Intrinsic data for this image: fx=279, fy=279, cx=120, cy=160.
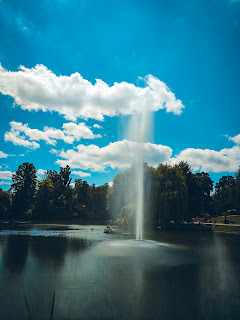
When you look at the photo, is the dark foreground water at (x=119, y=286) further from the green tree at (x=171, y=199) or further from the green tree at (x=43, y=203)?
the green tree at (x=43, y=203)

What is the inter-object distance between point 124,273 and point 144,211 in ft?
118

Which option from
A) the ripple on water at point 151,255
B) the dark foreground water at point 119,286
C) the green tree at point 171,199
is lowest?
the dark foreground water at point 119,286

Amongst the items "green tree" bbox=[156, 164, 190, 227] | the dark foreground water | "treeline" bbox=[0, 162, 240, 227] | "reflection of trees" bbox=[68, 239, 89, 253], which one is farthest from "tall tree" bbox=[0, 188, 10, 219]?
the dark foreground water

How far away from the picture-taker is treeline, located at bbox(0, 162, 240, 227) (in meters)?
52.9

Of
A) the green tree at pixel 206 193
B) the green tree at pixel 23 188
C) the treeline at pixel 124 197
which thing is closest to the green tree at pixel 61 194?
the treeline at pixel 124 197

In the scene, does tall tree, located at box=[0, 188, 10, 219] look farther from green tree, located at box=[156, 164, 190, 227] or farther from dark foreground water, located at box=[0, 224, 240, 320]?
dark foreground water, located at box=[0, 224, 240, 320]

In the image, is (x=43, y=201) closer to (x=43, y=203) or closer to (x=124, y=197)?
(x=43, y=203)

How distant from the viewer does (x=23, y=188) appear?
10331cm

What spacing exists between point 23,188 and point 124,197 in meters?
54.5

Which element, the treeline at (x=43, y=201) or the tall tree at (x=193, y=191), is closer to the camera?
the tall tree at (x=193, y=191)

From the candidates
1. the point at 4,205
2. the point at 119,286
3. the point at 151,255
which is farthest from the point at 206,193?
the point at 119,286

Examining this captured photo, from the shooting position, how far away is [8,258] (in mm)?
20688

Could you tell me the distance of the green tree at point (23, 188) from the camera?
3922 inches

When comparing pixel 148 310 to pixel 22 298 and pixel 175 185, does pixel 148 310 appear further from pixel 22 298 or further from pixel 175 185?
pixel 175 185
